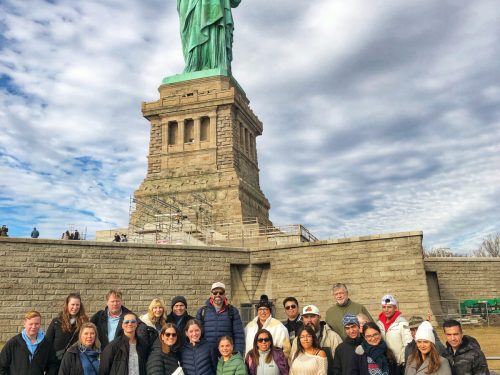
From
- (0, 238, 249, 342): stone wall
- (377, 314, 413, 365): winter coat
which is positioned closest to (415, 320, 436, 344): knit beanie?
(377, 314, 413, 365): winter coat

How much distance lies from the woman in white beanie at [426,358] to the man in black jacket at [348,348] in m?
0.58

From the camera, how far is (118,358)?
498 centimetres

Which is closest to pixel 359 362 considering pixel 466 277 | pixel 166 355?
pixel 166 355

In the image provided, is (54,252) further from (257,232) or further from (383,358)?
(383,358)

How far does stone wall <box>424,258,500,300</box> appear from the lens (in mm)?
21703

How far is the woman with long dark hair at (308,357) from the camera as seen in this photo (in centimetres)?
487

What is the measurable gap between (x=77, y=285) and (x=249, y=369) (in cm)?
1447

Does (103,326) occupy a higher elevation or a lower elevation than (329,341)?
higher

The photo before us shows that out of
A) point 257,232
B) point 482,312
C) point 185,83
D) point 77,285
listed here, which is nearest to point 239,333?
point 77,285

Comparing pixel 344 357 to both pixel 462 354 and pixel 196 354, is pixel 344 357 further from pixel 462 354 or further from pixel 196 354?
pixel 196 354

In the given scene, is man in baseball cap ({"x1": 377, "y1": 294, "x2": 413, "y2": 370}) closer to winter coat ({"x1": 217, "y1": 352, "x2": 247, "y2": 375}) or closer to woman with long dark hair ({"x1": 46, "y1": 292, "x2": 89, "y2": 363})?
winter coat ({"x1": 217, "y1": 352, "x2": 247, "y2": 375})

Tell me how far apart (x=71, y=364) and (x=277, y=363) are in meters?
2.22

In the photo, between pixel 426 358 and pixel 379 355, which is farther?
pixel 379 355

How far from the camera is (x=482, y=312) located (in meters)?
18.8
